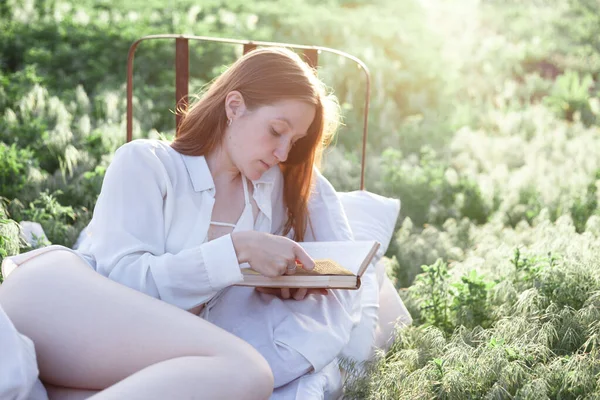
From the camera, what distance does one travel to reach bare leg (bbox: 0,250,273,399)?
80.7 inches

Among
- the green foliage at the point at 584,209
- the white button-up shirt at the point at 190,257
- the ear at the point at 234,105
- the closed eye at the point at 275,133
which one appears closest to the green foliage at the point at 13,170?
the white button-up shirt at the point at 190,257

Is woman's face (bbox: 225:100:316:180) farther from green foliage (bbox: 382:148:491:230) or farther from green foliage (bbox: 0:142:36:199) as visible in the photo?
green foliage (bbox: 382:148:491:230)

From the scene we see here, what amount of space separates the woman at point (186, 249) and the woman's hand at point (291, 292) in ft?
0.04

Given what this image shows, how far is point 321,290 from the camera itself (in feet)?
9.08

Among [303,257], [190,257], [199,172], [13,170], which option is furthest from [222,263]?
[13,170]

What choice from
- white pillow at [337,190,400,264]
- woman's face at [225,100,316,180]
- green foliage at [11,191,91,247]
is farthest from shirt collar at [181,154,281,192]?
green foliage at [11,191,91,247]

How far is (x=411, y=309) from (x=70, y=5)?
5.73 m

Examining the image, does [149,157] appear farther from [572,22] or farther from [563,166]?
[572,22]

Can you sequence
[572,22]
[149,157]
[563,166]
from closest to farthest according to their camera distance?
[149,157]
[563,166]
[572,22]

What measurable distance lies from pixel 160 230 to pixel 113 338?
1.64 ft

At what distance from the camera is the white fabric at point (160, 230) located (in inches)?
93.3

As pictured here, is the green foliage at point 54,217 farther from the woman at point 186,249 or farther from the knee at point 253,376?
the knee at point 253,376

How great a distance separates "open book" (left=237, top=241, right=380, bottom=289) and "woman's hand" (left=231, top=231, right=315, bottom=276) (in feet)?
0.15

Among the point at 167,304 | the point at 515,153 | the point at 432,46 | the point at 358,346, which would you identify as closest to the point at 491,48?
the point at 432,46
